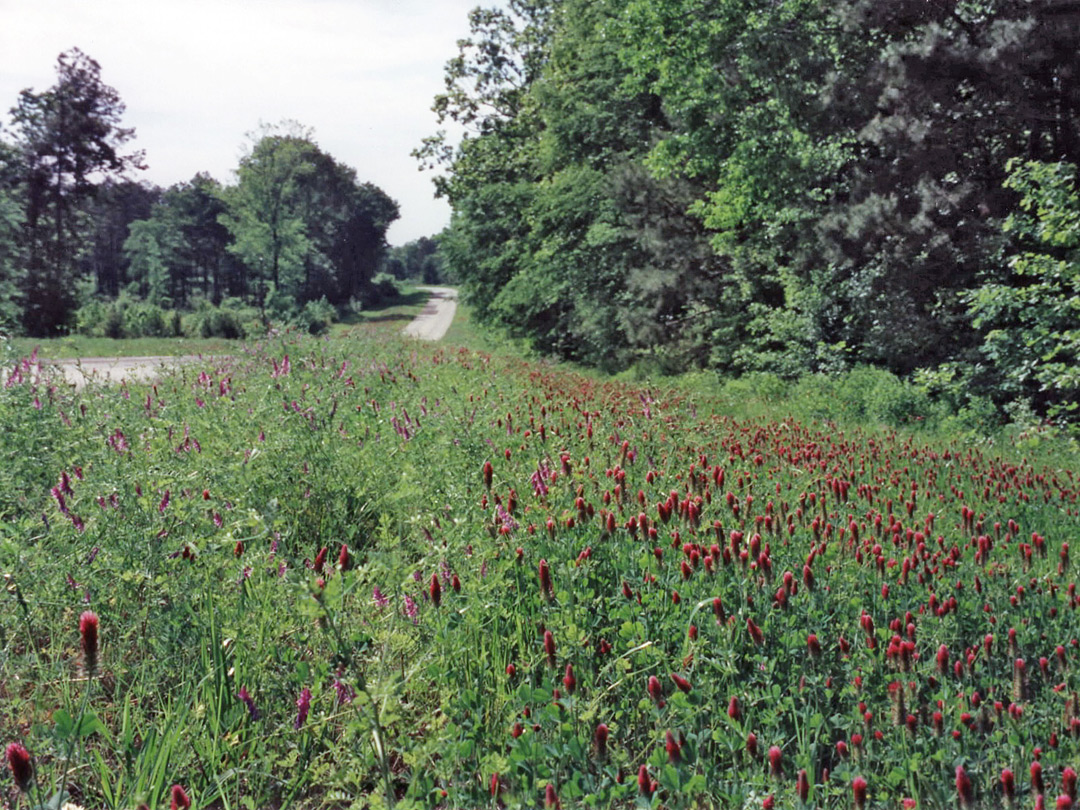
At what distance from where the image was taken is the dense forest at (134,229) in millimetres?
34875

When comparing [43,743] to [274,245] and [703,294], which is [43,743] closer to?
[703,294]

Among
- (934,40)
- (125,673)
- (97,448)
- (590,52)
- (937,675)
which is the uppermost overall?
(590,52)

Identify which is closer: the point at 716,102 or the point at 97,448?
the point at 97,448

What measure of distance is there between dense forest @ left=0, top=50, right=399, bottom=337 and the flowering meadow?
8474 millimetres

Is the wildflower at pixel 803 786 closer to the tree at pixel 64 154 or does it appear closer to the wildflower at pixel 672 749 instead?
the wildflower at pixel 672 749

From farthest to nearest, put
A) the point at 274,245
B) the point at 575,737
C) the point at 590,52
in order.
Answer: the point at 274,245
the point at 590,52
the point at 575,737

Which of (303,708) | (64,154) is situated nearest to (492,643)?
(303,708)

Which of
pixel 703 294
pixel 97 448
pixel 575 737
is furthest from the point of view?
pixel 703 294

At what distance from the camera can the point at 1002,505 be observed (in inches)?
232

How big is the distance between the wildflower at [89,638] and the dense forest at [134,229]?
1012 centimetres

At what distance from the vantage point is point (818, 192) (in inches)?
551

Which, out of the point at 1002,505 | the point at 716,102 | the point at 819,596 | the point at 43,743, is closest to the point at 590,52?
the point at 716,102

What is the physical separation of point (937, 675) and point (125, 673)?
3156 mm

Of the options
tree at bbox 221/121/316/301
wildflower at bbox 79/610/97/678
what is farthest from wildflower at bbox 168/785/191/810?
tree at bbox 221/121/316/301
